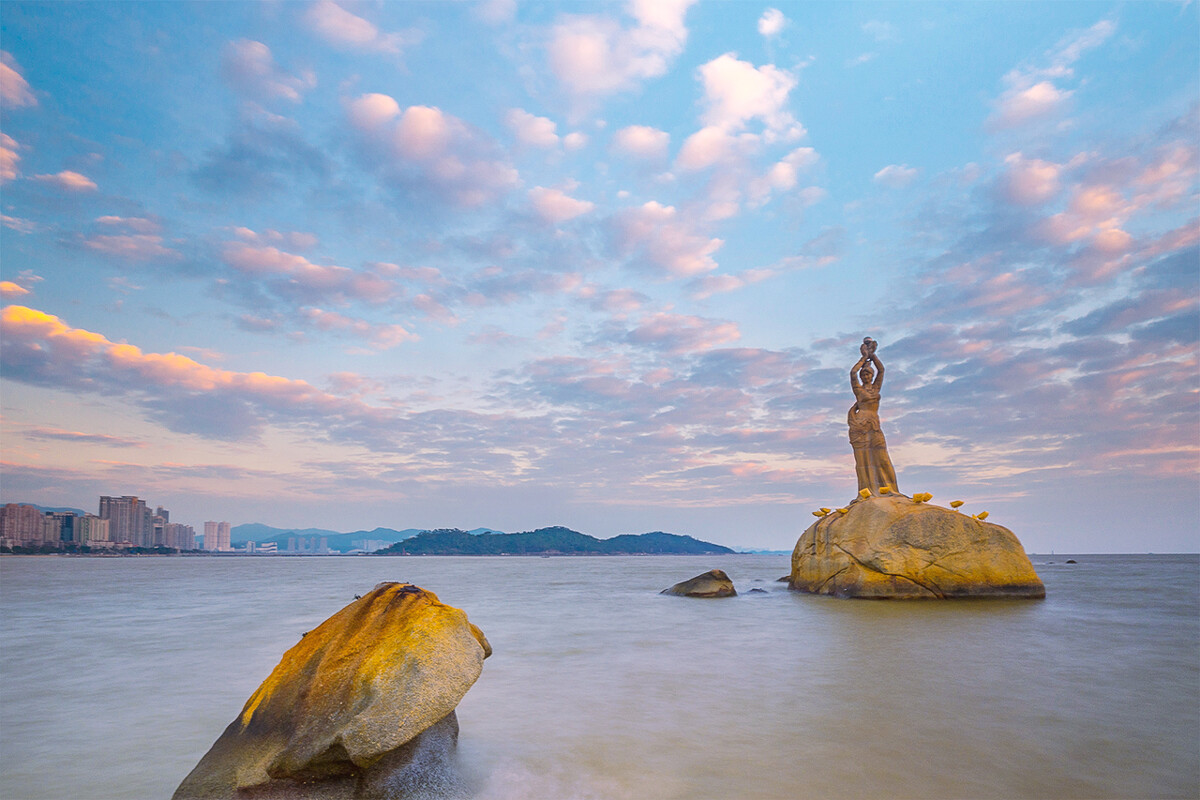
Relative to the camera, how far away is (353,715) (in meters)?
5.07

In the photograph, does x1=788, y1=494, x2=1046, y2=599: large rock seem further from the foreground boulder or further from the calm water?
the foreground boulder

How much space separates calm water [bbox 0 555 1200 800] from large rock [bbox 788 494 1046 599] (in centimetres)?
265

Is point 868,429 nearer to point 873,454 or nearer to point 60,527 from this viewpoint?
point 873,454

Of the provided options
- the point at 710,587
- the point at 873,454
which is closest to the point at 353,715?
the point at 710,587

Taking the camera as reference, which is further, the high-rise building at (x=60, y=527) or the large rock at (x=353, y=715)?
the high-rise building at (x=60, y=527)

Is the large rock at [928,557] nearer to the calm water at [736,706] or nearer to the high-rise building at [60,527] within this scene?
the calm water at [736,706]

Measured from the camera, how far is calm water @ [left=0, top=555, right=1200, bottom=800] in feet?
19.7

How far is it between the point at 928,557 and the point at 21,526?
18201 cm

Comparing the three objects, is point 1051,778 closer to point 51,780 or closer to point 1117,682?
point 1117,682

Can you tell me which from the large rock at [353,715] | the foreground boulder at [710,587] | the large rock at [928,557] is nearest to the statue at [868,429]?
the large rock at [928,557]

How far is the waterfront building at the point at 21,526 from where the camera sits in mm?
135000

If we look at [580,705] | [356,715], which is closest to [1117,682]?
[580,705]

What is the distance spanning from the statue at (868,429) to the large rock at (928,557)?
12.5ft

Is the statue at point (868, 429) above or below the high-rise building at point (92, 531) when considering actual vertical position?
above
